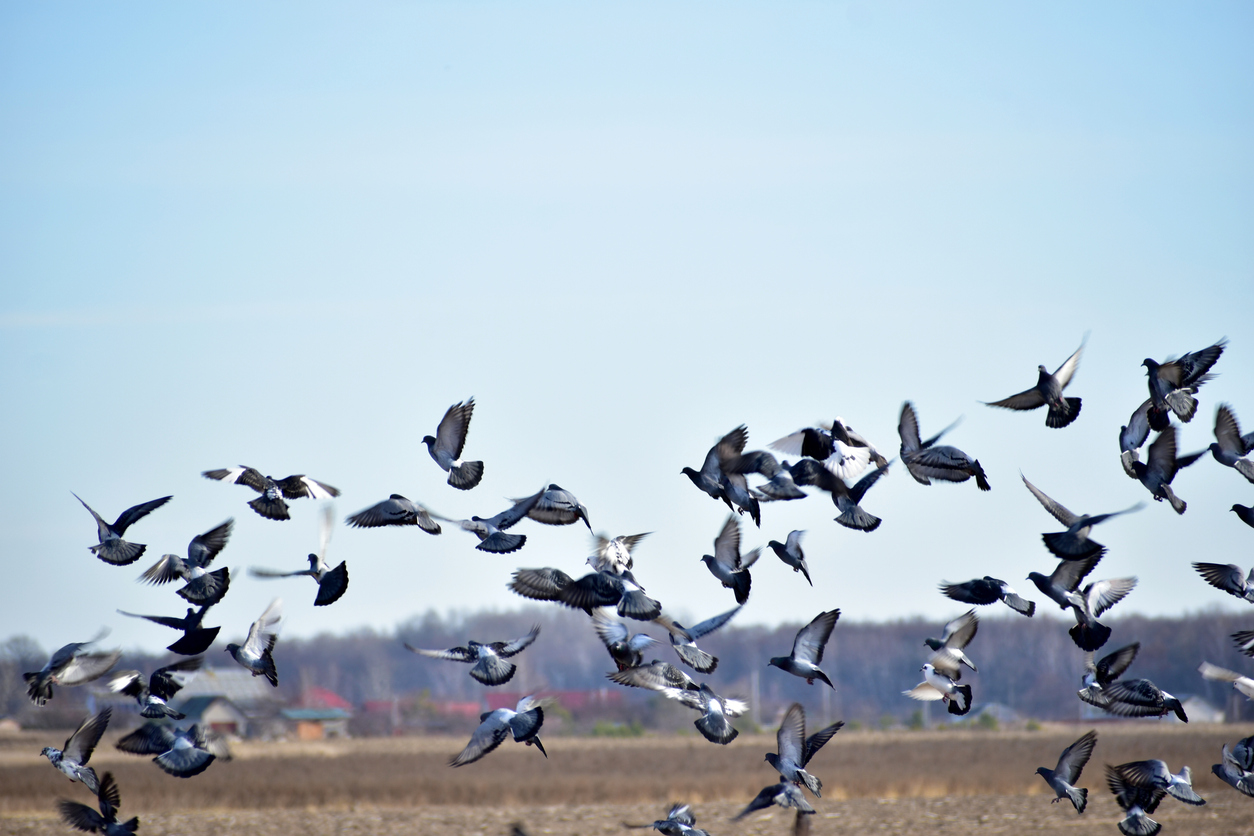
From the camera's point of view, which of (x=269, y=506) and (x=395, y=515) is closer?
(x=395, y=515)

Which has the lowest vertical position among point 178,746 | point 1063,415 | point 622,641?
point 178,746

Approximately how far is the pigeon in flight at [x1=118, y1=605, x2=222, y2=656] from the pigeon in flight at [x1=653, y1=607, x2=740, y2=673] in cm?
474

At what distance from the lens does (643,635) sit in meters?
14.5

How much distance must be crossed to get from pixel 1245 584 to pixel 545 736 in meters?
78.4

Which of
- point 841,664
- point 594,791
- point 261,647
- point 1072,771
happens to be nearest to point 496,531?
point 261,647

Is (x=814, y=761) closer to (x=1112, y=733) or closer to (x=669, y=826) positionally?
(x=1112, y=733)

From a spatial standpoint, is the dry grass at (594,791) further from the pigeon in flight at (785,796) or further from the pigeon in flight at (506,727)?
the pigeon in flight at (506,727)

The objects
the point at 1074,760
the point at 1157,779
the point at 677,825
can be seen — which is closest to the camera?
the point at 1074,760

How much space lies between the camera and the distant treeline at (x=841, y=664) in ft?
396

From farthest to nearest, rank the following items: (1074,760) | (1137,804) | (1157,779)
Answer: (1137,804), (1157,779), (1074,760)

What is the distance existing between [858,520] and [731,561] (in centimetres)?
155

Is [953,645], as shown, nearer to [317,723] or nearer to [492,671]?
[492,671]

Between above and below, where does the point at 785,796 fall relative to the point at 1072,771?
below

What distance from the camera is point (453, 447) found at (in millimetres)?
16391
